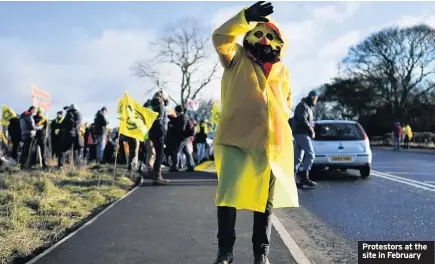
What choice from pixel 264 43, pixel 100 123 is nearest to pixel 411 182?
pixel 264 43

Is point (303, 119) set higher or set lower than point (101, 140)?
higher

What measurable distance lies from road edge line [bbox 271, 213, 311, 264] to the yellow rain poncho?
0.76 meters

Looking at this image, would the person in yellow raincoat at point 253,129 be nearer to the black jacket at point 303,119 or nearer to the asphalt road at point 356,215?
the asphalt road at point 356,215

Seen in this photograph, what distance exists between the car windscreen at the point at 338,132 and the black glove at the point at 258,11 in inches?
373

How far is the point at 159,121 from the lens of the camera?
10.9m

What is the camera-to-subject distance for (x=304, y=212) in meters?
7.34

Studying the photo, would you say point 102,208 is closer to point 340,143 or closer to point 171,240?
point 171,240

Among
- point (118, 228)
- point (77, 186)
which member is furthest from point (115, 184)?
point (118, 228)

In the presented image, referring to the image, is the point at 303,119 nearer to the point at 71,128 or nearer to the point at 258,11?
the point at 71,128

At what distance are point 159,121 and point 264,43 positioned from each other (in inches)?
279

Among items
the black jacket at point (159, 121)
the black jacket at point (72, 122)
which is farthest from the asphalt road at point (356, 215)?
the black jacket at point (72, 122)

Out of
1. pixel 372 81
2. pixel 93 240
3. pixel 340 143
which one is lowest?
pixel 93 240

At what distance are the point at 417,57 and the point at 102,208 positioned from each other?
166 ft

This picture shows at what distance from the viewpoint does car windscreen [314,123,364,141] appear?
1290 centimetres
